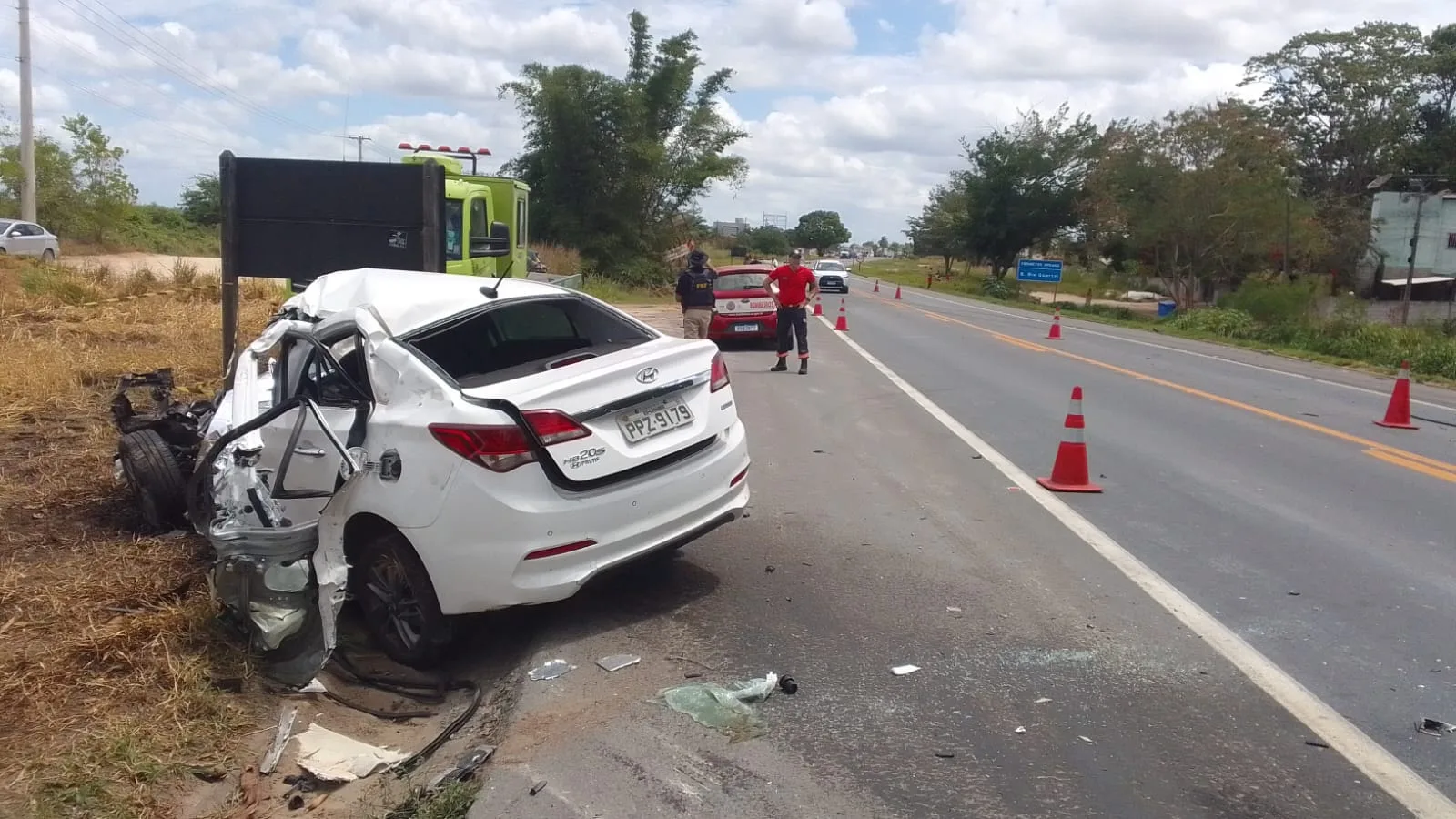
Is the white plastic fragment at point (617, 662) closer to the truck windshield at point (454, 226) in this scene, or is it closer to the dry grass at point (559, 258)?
the truck windshield at point (454, 226)

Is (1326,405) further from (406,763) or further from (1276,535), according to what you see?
(406,763)

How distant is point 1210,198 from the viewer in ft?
143

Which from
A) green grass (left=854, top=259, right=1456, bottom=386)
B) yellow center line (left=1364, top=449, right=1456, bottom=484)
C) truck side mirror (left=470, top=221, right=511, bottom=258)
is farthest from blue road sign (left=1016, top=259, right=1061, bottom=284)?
yellow center line (left=1364, top=449, right=1456, bottom=484)

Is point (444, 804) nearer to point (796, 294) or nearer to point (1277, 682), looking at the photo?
point (1277, 682)

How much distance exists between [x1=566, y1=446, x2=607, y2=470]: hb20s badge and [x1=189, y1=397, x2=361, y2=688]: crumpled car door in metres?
0.89

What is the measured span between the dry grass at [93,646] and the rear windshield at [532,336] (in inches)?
66.3

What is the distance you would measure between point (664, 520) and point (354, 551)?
1394mm

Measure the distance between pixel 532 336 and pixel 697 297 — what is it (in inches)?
417

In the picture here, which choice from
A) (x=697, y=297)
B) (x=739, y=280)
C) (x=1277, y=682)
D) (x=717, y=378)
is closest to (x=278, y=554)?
(x=717, y=378)

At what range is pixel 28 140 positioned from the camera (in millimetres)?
34094

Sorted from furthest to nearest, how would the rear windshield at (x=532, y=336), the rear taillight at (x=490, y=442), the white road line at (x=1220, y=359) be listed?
Result: 1. the white road line at (x=1220, y=359)
2. the rear windshield at (x=532, y=336)
3. the rear taillight at (x=490, y=442)

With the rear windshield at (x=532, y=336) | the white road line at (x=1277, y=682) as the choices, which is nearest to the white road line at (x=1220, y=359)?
the white road line at (x=1277, y=682)

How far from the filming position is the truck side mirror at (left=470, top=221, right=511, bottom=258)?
14.5 metres

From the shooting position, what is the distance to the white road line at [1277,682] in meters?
3.89
